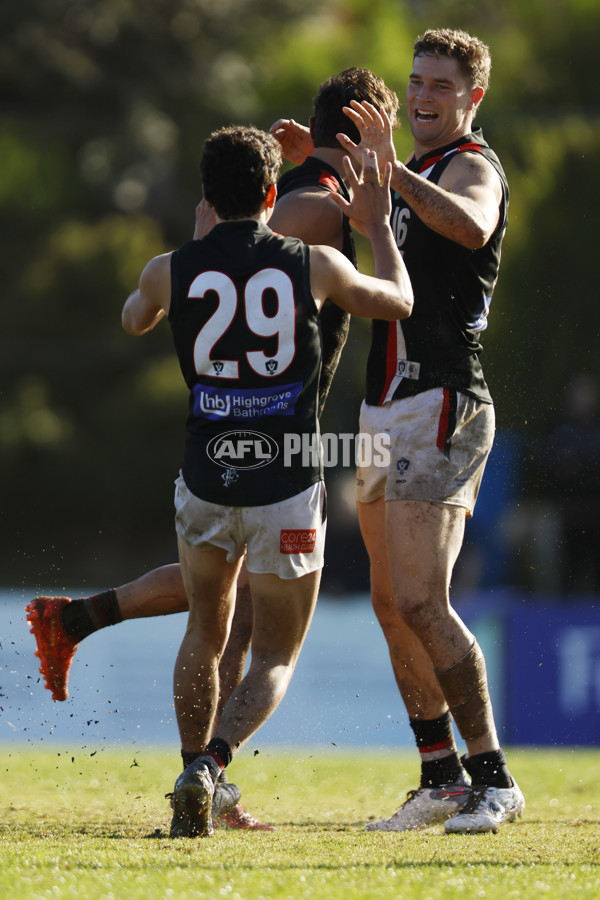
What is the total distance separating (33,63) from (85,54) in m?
1.12

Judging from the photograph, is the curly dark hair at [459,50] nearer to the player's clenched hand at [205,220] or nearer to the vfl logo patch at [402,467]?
the player's clenched hand at [205,220]

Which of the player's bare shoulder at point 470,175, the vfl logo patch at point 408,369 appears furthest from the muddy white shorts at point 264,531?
the player's bare shoulder at point 470,175

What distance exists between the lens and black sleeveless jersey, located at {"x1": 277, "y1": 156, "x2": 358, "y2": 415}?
4789 mm

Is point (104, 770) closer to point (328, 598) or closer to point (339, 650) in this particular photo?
point (339, 650)

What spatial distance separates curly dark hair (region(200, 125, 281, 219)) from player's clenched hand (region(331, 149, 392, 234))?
1.04ft

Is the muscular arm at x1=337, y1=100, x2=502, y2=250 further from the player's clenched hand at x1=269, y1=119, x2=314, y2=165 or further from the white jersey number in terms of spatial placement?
the player's clenched hand at x1=269, y1=119, x2=314, y2=165

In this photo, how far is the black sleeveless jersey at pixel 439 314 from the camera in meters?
4.85

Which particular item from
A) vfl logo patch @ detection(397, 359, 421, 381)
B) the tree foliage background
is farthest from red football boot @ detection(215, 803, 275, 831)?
the tree foliage background

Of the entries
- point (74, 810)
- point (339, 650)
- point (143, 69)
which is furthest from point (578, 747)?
point (143, 69)

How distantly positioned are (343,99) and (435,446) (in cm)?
128

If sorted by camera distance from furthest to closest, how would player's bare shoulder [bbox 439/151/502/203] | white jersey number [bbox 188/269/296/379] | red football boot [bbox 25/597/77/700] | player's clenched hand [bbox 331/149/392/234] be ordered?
1. red football boot [bbox 25/597/77/700]
2. player's bare shoulder [bbox 439/151/502/203]
3. player's clenched hand [bbox 331/149/392/234]
4. white jersey number [bbox 188/269/296/379]

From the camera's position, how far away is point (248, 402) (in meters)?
4.14

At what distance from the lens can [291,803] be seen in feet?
19.0

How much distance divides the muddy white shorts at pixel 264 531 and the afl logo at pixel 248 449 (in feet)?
0.44
